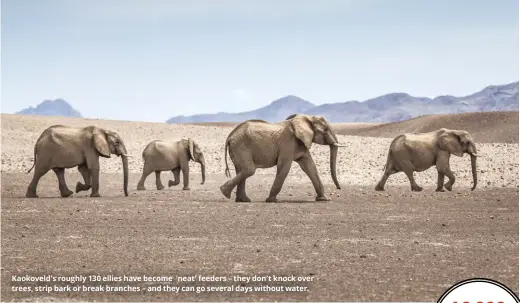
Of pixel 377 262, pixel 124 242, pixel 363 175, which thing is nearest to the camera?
pixel 377 262

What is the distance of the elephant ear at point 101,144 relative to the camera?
75.6 feet

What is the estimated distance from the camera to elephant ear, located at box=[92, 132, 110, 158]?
75.6 feet

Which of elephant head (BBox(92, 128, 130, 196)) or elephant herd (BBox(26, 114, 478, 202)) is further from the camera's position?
elephant head (BBox(92, 128, 130, 196))

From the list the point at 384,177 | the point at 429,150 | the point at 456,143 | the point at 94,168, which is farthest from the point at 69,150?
the point at 456,143

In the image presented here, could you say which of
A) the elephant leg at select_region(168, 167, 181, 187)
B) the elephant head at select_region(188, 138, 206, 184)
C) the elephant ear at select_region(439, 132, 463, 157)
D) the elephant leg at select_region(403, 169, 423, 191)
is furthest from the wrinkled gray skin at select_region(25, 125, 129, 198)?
the elephant ear at select_region(439, 132, 463, 157)

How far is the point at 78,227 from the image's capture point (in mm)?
16125

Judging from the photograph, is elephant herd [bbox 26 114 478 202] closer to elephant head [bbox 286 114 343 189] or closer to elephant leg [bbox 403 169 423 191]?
elephant head [bbox 286 114 343 189]

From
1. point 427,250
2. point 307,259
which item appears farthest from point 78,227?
point 427,250

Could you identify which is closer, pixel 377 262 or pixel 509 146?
pixel 377 262

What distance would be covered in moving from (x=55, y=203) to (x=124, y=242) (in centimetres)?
766

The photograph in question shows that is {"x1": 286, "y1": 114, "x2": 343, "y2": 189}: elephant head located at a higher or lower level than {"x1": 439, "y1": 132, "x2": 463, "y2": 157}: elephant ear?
higher

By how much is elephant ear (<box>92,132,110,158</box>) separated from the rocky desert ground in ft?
4.44

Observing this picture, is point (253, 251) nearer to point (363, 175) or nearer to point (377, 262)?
point (377, 262)

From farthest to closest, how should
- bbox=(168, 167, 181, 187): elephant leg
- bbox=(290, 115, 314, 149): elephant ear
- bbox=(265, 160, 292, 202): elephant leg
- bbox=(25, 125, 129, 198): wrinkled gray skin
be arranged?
bbox=(168, 167, 181, 187): elephant leg → bbox=(25, 125, 129, 198): wrinkled gray skin → bbox=(290, 115, 314, 149): elephant ear → bbox=(265, 160, 292, 202): elephant leg
